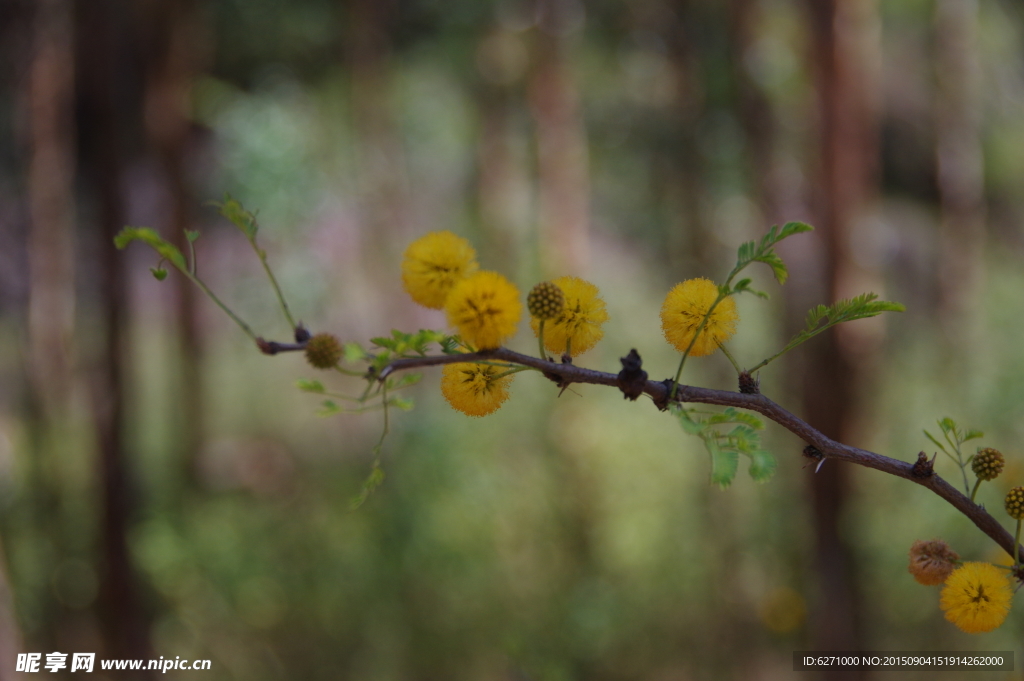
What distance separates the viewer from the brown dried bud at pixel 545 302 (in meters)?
0.46

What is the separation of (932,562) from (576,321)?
34cm

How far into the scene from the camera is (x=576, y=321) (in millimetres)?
501

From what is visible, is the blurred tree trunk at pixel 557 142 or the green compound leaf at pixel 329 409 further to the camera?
the blurred tree trunk at pixel 557 142

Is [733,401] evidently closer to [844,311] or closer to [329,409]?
[844,311]

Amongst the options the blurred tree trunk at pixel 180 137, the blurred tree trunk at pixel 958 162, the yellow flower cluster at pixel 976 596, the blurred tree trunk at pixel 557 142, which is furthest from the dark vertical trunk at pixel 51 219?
the blurred tree trunk at pixel 958 162

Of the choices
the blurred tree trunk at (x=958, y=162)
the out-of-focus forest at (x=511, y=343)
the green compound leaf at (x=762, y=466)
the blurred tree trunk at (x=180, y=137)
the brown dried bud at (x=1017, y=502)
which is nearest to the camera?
the green compound leaf at (x=762, y=466)

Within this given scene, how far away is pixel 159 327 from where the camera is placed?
828 cm

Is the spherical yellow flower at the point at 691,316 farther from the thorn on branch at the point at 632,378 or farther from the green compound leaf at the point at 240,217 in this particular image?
the green compound leaf at the point at 240,217

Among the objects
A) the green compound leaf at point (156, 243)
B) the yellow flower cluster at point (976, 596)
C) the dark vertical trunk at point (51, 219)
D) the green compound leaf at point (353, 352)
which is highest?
the dark vertical trunk at point (51, 219)

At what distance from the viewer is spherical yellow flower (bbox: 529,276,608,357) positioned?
50 cm

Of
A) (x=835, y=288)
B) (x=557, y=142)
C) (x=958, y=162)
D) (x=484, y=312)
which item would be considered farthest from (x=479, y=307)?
(x=958, y=162)

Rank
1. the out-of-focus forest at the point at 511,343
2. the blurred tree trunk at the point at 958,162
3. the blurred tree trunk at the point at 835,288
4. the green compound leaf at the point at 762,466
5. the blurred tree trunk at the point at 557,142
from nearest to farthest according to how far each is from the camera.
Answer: the green compound leaf at the point at 762,466
the blurred tree trunk at the point at 835,288
the out-of-focus forest at the point at 511,343
the blurred tree trunk at the point at 557,142
the blurred tree trunk at the point at 958,162

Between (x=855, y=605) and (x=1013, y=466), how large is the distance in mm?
1005

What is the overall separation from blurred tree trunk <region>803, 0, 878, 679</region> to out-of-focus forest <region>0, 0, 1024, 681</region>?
10 millimetres
